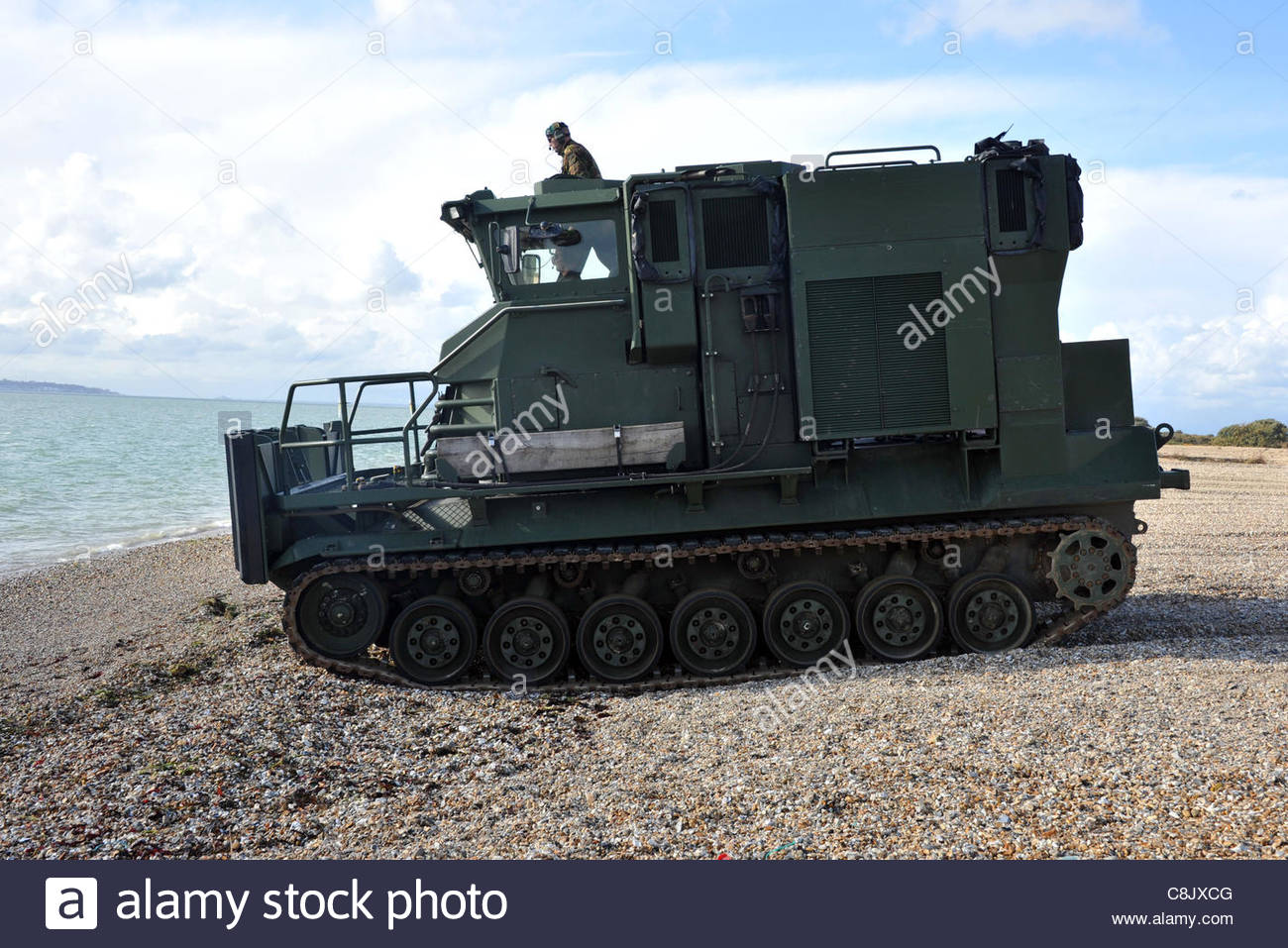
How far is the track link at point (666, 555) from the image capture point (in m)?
9.27

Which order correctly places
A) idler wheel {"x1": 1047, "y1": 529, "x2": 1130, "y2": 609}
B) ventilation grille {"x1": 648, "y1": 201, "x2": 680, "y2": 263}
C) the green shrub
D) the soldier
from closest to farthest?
idler wheel {"x1": 1047, "y1": 529, "x2": 1130, "y2": 609}, ventilation grille {"x1": 648, "y1": 201, "x2": 680, "y2": 263}, the soldier, the green shrub

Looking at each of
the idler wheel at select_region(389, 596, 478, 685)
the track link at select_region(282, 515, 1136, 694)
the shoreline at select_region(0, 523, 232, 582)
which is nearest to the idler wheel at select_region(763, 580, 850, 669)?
the track link at select_region(282, 515, 1136, 694)

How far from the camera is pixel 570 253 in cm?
966

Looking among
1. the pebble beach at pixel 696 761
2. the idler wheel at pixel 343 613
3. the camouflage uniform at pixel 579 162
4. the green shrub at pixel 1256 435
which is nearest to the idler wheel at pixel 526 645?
the pebble beach at pixel 696 761

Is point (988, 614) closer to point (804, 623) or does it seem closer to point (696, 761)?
point (804, 623)

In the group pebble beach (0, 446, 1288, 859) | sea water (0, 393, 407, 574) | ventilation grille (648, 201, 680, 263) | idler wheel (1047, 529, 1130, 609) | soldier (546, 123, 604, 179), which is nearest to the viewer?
pebble beach (0, 446, 1288, 859)

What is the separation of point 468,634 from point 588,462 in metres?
1.96

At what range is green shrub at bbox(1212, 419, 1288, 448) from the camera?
3694 cm

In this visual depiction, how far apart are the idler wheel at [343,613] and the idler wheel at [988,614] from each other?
17.4ft

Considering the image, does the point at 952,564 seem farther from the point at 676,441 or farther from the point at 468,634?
the point at 468,634

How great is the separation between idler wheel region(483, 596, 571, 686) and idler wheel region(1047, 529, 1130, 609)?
14.9 feet

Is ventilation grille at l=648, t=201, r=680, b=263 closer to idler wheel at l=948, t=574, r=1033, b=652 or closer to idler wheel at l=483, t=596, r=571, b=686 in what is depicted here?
idler wheel at l=483, t=596, r=571, b=686

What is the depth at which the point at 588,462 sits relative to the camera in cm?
923

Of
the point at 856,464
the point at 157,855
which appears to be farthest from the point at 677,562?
the point at 157,855
